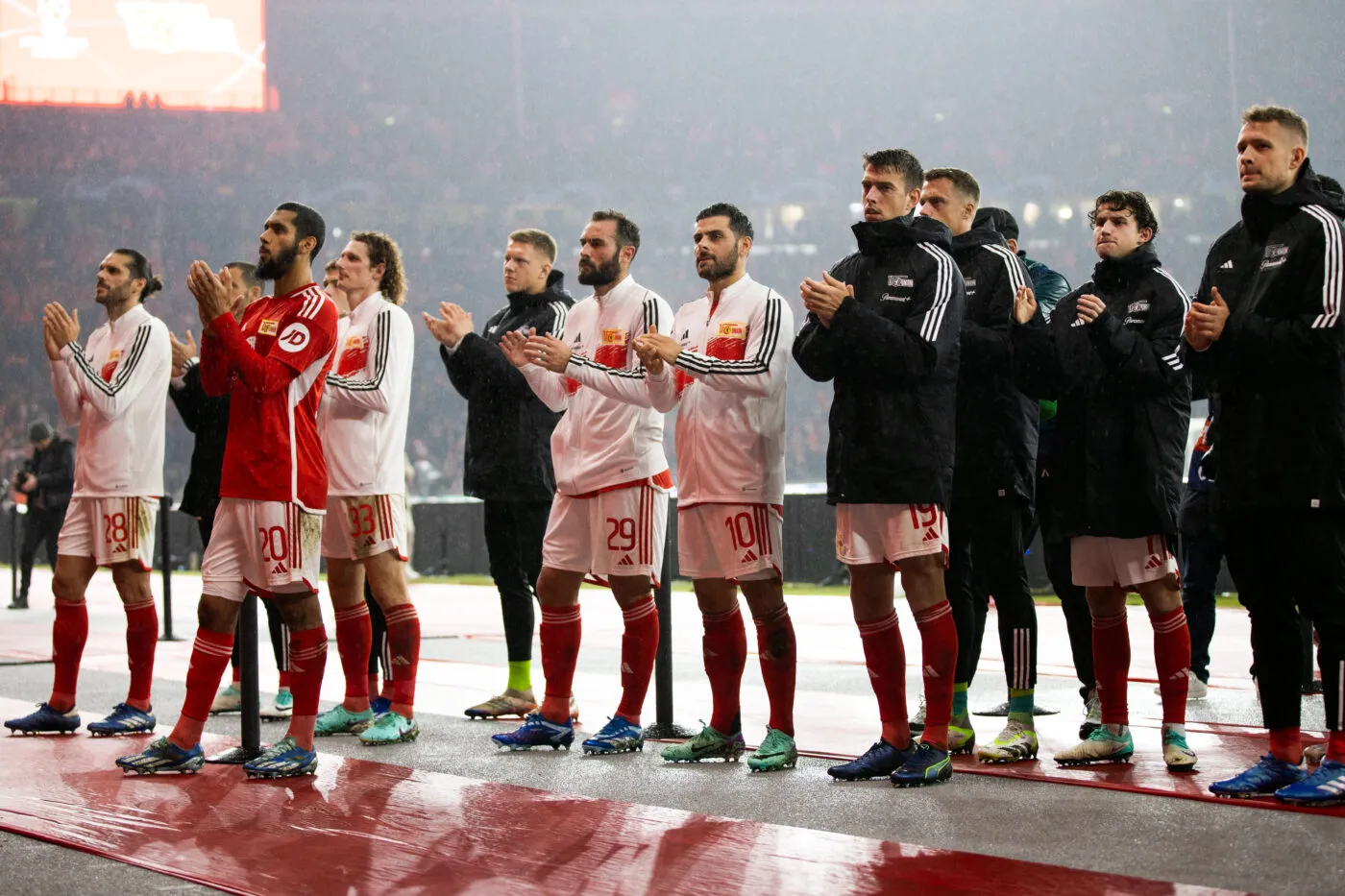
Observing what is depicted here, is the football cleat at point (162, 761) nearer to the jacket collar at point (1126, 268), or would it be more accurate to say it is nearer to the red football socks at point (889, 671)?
the red football socks at point (889, 671)

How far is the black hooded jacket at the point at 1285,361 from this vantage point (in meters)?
4.02

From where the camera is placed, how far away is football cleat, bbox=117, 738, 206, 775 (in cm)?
492

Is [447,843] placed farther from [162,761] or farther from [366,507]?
[366,507]

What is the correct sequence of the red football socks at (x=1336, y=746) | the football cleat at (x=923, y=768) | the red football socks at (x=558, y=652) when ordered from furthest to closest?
the red football socks at (x=558, y=652), the football cleat at (x=923, y=768), the red football socks at (x=1336, y=746)

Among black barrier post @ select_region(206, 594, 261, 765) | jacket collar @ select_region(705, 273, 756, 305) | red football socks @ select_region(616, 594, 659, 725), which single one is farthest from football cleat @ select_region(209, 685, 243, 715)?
jacket collar @ select_region(705, 273, 756, 305)

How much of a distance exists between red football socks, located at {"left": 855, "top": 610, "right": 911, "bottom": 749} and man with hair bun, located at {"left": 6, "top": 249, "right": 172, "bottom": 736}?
301 centimetres

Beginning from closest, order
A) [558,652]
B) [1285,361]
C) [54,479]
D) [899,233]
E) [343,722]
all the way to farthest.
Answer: [1285,361], [899,233], [558,652], [343,722], [54,479]

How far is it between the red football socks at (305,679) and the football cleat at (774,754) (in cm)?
149

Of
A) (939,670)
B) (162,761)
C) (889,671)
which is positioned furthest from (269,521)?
(939,670)

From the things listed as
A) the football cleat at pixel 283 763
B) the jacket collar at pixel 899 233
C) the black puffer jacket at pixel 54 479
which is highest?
the jacket collar at pixel 899 233

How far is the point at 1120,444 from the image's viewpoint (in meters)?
4.87

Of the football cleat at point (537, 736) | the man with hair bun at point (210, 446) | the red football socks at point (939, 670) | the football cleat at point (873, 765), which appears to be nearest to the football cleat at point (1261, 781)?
the red football socks at point (939, 670)

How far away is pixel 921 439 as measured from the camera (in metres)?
4.61

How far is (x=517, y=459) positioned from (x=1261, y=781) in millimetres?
3367
